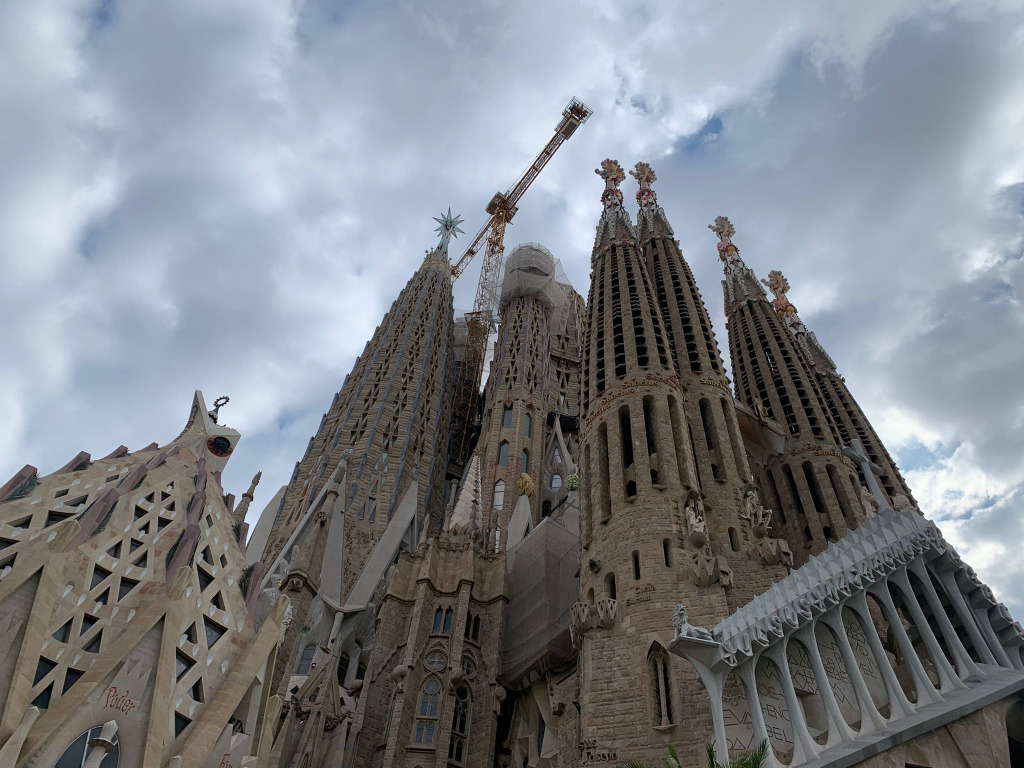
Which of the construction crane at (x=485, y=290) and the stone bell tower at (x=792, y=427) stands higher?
the construction crane at (x=485, y=290)

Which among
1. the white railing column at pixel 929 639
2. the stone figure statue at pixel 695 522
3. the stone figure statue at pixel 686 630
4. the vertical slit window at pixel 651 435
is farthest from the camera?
the vertical slit window at pixel 651 435

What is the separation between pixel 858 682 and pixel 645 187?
3666 centimetres

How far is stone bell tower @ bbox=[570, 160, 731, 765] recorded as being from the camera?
17328mm

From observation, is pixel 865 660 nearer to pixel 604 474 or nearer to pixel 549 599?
pixel 604 474

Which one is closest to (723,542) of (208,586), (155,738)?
(208,586)

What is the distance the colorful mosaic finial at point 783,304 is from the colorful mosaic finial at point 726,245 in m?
3.45

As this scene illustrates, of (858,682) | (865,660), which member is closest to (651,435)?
(865,660)

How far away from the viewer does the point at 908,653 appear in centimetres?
1695

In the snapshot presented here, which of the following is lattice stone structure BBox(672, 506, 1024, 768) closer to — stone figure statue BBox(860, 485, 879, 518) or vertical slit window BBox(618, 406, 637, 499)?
vertical slit window BBox(618, 406, 637, 499)

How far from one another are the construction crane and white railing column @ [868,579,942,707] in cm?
3366

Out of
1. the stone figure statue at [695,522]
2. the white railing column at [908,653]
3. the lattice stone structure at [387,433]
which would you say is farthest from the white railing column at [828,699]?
the lattice stone structure at [387,433]

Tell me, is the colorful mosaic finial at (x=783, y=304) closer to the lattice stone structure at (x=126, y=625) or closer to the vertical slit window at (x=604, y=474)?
the vertical slit window at (x=604, y=474)

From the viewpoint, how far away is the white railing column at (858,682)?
1548cm

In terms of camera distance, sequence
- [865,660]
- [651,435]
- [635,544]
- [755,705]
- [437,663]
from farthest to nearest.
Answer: [651,435] → [437,663] → [635,544] → [865,660] → [755,705]
